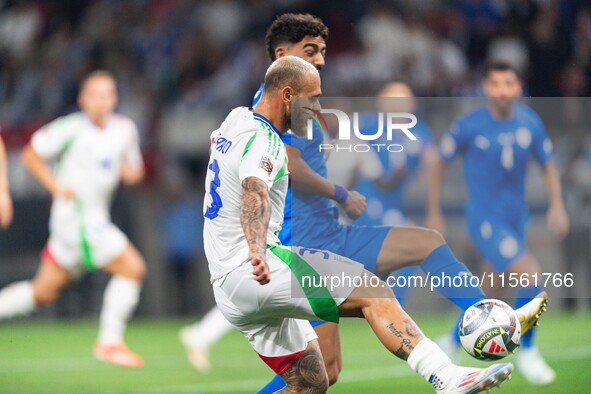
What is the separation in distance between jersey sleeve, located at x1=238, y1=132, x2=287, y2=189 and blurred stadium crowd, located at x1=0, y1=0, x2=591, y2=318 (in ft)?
33.2

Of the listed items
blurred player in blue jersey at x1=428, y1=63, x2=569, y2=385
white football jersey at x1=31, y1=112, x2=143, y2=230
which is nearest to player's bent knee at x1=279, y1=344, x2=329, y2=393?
blurred player in blue jersey at x1=428, y1=63, x2=569, y2=385

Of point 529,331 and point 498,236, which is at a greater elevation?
point 498,236

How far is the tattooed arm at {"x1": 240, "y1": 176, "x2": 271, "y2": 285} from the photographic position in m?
5.06

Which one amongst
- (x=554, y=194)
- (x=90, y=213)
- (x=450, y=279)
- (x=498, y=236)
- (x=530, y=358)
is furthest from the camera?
(x=90, y=213)

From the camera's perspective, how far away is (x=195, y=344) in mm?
10523

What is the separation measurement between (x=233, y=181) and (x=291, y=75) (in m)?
0.58

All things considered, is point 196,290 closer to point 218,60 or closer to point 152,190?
point 152,190

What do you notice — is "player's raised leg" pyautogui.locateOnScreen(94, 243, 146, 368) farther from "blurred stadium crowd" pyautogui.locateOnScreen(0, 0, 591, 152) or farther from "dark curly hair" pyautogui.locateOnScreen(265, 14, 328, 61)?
"blurred stadium crowd" pyautogui.locateOnScreen(0, 0, 591, 152)

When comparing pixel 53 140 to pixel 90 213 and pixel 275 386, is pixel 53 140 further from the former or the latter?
pixel 275 386

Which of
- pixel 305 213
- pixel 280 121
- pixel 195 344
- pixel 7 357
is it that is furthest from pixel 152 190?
pixel 280 121

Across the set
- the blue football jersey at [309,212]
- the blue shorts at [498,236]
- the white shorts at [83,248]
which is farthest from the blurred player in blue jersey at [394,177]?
the blue football jersey at [309,212]

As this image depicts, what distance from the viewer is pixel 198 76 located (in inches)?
664

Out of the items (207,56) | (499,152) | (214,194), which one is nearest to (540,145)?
(499,152)

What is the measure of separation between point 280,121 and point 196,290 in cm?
1035
